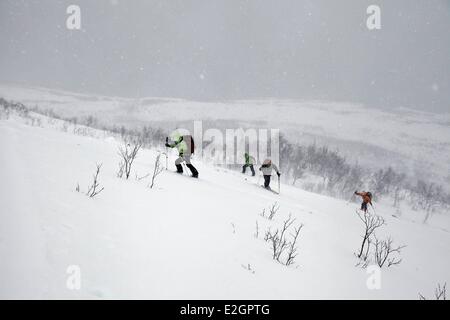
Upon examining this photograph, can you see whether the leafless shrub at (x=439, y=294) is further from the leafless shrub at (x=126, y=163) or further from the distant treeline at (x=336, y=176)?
the distant treeline at (x=336, y=176)

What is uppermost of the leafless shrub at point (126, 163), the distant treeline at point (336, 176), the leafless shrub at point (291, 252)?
the leafless shrub at point (126, 163)

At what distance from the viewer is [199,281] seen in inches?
94.0

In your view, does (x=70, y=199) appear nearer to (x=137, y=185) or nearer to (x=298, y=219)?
(x=137, y=185)

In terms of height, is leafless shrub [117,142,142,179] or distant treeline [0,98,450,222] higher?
leafless shrub [117,142,142,179]

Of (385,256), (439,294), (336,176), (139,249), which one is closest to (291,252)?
(139,249)

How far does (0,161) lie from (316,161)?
151ft

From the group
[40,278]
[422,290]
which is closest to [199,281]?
[40,278]

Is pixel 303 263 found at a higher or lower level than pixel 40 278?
lower

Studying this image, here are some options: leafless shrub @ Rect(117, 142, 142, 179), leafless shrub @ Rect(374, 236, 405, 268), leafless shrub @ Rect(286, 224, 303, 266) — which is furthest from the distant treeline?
leafless shrub @ Rect(286, 224, 303, 266)

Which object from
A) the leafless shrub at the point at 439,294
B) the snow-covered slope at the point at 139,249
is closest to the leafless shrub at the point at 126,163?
the snow-covered slope at the point at 139,249

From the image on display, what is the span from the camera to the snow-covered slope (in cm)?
195

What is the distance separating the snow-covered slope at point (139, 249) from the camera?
1.95 m

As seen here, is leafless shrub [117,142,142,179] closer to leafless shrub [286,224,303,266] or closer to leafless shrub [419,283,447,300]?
leafless shrub [286,224,303,266]

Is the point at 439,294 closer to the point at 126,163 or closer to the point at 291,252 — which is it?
the point at 291,252
